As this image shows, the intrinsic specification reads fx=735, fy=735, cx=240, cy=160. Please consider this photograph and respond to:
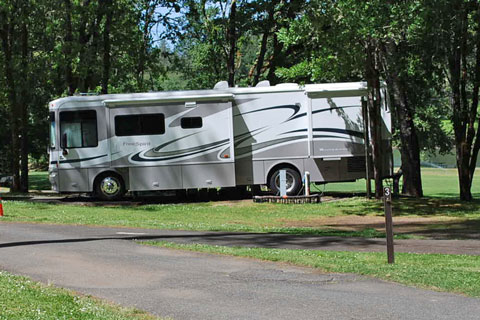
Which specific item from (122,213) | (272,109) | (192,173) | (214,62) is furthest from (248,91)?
(214,62)

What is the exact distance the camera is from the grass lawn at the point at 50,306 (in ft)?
22.5

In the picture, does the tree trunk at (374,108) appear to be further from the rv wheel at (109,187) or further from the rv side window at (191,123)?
the rv wheel at (109,187)

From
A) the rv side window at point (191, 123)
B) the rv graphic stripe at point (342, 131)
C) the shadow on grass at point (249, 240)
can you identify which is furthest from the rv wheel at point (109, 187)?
the shadow on grass at point (249, 240)

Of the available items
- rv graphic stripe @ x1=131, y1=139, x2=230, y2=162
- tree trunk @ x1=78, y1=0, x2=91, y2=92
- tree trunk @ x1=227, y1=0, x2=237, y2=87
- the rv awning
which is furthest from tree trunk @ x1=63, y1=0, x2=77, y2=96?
rv graphic stripe @ x1=131, y1=139, x2=230, y2=162

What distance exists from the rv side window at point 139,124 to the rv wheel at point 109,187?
146cm

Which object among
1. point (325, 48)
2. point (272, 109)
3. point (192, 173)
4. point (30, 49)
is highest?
point (30, 49)

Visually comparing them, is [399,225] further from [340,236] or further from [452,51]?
[452,51]

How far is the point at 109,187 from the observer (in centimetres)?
2392

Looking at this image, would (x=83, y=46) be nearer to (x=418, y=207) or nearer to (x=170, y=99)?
(x=170, y=99)

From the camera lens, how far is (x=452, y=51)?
23766 millimetres

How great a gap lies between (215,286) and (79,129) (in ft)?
52.6

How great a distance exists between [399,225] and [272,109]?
696 cm

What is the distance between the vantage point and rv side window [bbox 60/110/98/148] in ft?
78.0

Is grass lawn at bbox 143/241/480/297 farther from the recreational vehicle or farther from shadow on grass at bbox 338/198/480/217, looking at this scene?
the recreational vehicle
